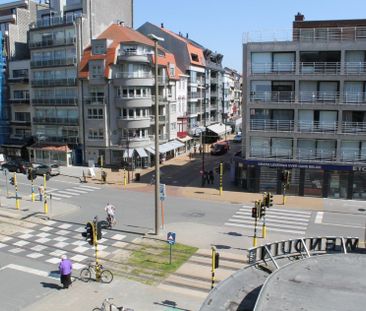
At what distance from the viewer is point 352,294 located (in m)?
9.51

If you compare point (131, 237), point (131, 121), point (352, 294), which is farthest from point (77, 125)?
point (352, 294)

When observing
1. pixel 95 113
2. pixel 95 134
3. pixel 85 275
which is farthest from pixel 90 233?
pixel 95 113

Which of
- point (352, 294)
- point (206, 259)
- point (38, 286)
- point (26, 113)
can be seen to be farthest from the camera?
point (26, 113)

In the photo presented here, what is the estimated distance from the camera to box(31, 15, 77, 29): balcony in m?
53.5

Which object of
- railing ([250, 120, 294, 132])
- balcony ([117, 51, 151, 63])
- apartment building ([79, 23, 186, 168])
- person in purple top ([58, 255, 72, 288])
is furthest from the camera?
apartment building ([79, 23, 186, 168])

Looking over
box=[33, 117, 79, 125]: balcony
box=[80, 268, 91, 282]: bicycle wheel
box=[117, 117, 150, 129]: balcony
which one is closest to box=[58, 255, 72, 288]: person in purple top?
box=[80, 268, 91, 282]: bicycle wheel

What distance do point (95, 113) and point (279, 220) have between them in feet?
97.6

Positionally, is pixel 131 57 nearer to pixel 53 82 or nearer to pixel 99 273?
pixel 53 82

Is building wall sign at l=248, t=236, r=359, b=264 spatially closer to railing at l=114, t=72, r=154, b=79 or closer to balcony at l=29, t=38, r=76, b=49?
railing at l=114, t=72, r=154, b=79

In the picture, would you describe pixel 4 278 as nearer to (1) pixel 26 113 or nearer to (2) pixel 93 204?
(2) pixel 93 204

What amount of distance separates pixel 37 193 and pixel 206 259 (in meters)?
22.6

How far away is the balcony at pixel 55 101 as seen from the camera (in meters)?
54.3

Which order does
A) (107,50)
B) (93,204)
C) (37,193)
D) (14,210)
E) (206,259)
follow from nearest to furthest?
(206,259) → (14,210) → (93,204) → (37,193) → (107,50)

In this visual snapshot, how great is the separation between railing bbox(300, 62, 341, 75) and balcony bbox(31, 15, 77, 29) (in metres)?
29.5
